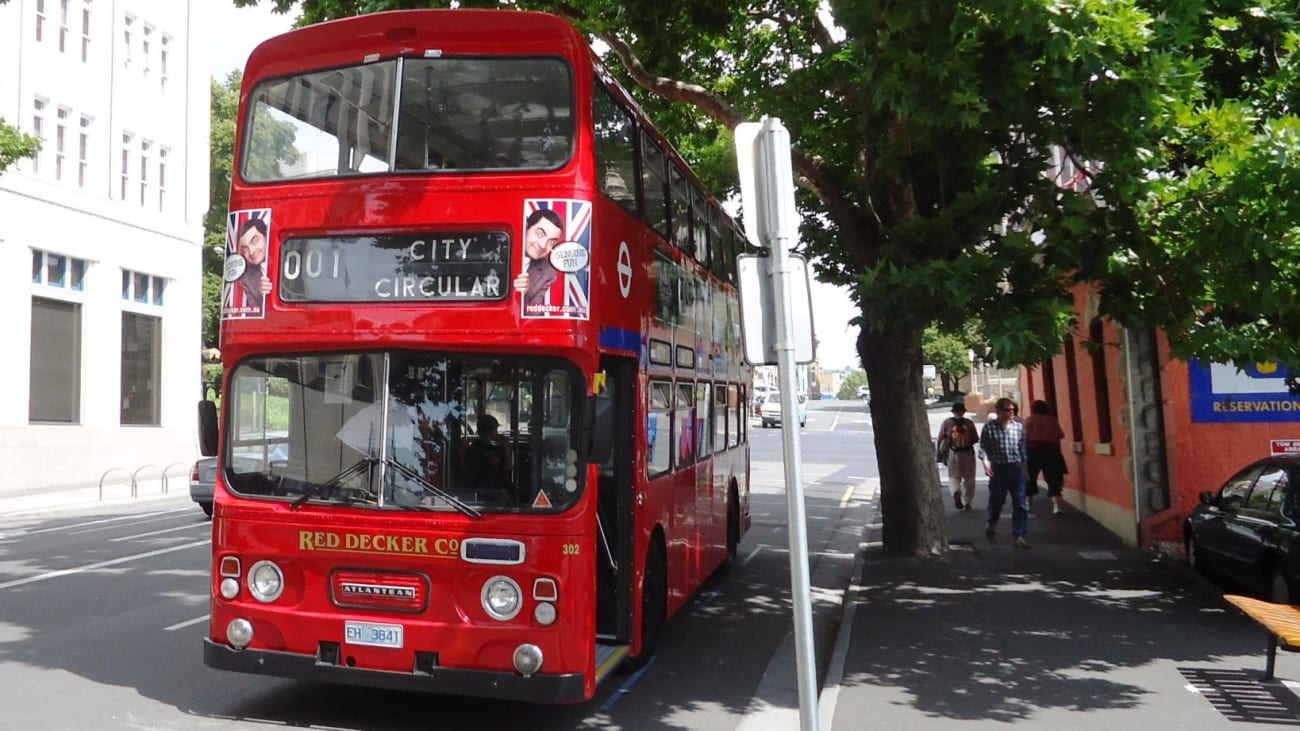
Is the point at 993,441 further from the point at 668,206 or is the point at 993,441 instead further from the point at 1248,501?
the point at 668,206

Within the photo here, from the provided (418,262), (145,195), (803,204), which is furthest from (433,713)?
(145,195)

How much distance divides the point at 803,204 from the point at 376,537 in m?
9.03

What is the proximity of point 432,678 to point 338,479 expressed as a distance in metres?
1.22

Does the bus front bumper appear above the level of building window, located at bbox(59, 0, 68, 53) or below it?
below

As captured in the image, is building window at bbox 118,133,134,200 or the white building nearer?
the white building

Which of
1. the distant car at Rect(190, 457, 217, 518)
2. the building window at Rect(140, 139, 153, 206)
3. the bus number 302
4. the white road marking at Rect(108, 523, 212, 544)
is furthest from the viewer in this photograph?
the building window at Rect(140, 139, 153, 206)

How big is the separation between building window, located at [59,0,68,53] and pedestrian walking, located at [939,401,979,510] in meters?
22.7

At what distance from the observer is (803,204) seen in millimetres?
13961

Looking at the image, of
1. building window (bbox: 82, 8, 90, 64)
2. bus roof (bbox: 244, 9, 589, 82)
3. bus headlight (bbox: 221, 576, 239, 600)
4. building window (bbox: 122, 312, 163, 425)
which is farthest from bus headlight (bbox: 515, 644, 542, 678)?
building window (bbox: 82, 8, 90, 64)

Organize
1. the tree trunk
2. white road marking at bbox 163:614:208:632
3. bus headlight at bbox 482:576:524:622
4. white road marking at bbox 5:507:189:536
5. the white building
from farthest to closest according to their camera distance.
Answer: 1. the white building
2. white road marking at bbox 5:507:189:536
3. the tree trunk
4. white road marking at bbox 163:614:208:632
5. bus headlight at bbox 482:576:524:622

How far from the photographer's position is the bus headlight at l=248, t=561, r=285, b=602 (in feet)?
20.9

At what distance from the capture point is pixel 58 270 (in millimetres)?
26906

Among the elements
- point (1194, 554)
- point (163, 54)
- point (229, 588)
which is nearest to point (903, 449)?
point (1194, 554)

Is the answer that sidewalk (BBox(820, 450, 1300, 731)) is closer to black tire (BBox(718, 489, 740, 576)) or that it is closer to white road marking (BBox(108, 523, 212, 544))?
black tire (BBox(718, 489, 740, 576))
